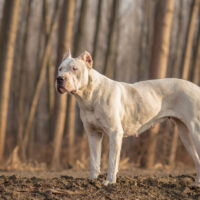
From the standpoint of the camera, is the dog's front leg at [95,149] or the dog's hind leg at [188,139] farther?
the dog's hind leg at [188,139]

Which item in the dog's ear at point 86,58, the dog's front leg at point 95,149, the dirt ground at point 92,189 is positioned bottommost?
the dirt ground at point 92,189

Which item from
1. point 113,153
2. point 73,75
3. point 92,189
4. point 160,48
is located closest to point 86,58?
point 73,75

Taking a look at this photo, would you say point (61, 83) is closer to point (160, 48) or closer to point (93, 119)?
point (93, 119)

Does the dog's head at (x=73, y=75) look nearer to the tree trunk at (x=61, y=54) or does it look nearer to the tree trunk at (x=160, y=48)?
the tree trunk at (x=61, y=54)

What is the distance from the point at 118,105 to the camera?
5488mm

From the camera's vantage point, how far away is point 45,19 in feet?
41.4

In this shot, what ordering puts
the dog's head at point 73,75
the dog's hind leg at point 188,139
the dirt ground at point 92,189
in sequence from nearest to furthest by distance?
the dirt ground at point 92,189 → the dog's head at point 73,75 → the dog's hind leg at point 188,139

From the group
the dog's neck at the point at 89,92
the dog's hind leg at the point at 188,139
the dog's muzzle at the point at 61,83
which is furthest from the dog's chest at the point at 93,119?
the dog's hind leg at the point at 188,139

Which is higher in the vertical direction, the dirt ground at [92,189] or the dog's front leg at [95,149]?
the dog's front leg at [95,149]

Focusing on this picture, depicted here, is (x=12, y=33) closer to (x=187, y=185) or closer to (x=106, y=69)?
(x=106, y=69)

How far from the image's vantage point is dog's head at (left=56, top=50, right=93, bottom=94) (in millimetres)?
5000

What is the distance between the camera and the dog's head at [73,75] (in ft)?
16.4

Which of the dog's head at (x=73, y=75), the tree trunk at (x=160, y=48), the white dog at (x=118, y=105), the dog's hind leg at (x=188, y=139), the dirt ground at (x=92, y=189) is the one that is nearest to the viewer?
the dirt ground at (x=92, y=189)

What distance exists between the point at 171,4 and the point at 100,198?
7.51 meters
